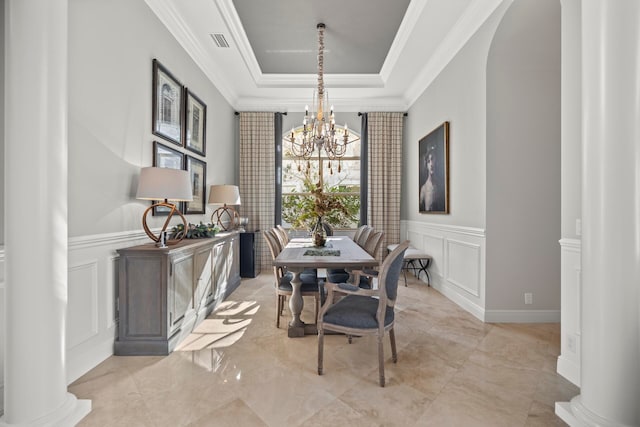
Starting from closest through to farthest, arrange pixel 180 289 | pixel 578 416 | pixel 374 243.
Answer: pixel 578 416 → pixel 180 289 → pixel 374 243

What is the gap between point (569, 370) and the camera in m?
2.14

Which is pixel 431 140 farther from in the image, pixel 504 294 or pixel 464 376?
pixel 464 376

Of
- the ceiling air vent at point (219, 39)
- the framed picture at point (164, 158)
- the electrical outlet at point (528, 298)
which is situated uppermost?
the ceiling air vent at point (219, 39)

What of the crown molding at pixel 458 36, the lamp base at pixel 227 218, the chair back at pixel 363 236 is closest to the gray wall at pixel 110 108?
the lamp base at pixel 227 218

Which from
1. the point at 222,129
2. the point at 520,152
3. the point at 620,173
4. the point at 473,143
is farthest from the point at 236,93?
the point at 620,173

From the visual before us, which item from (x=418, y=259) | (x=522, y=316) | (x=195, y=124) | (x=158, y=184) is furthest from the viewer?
(x=418, y=259)

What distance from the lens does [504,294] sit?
3205 millimetres

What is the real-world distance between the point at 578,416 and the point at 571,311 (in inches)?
32.2

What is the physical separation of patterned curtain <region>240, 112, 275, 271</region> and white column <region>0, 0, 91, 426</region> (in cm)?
430

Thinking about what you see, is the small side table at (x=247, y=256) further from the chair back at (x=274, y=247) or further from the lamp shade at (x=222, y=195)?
the chair back at (x=274, y=247)

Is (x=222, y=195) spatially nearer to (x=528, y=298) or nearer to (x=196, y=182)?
(x=196, y=182)

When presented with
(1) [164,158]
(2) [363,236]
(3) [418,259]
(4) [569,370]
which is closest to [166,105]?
(1) [164,158]

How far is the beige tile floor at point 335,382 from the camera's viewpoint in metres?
1.75

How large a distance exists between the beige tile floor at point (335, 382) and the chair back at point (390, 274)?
1.79 ft
